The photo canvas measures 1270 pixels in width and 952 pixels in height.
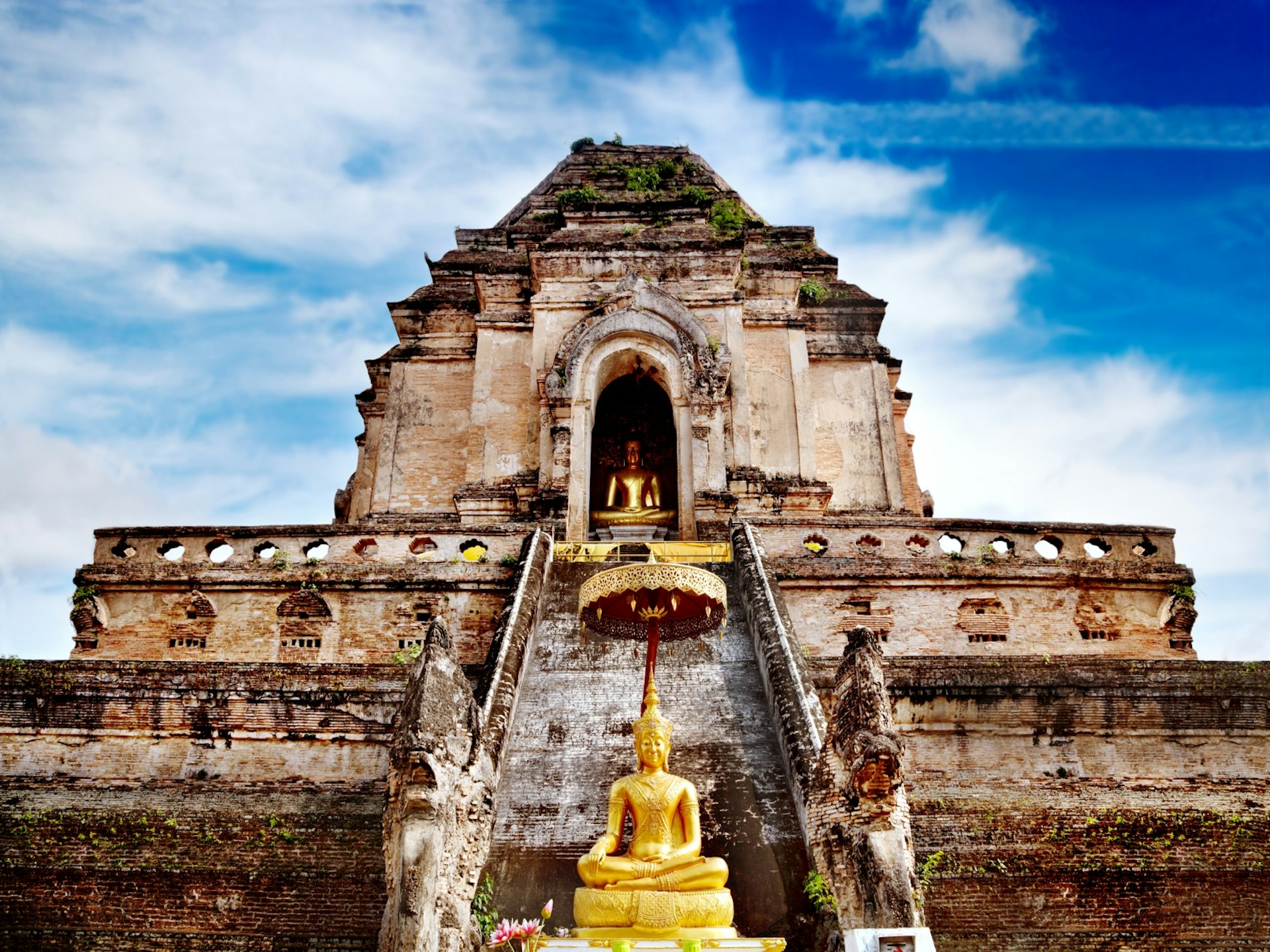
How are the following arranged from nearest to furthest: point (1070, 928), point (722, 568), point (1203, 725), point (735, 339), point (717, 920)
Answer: point (717, 920) < point (1070, 928) < point (1203, 725) < point (722, 568) < point (735, 339)

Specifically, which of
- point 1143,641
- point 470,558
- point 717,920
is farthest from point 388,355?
point 717,920

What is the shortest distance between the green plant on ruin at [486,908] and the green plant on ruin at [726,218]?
50.1 feet

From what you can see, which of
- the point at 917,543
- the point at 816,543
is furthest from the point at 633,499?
the point at 917,543

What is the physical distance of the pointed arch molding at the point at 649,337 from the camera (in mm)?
17922

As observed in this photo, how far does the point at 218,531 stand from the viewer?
583 inches

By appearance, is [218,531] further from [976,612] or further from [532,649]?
[976,612]

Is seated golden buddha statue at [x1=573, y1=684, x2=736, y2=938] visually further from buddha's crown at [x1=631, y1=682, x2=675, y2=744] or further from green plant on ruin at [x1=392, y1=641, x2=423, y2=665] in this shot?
green plant on ruin at [x1=392, y1=641, x2=423, y2=665]

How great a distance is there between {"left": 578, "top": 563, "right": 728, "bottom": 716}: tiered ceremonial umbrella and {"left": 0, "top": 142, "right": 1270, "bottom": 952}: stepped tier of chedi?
0.32 ft

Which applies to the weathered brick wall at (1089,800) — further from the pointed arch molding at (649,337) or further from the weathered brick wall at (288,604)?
the pointed arch molding at (649,337)

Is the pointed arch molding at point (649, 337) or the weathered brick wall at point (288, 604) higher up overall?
the pointed arch molding at point (649, 337)

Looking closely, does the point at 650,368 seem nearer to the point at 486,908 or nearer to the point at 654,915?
the point at 486,908

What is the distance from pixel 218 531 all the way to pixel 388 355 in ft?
27.9

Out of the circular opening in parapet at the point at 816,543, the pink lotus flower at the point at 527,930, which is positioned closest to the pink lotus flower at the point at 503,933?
the pink lotus flower at the point at 527,930

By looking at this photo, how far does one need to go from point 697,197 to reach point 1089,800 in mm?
15495
